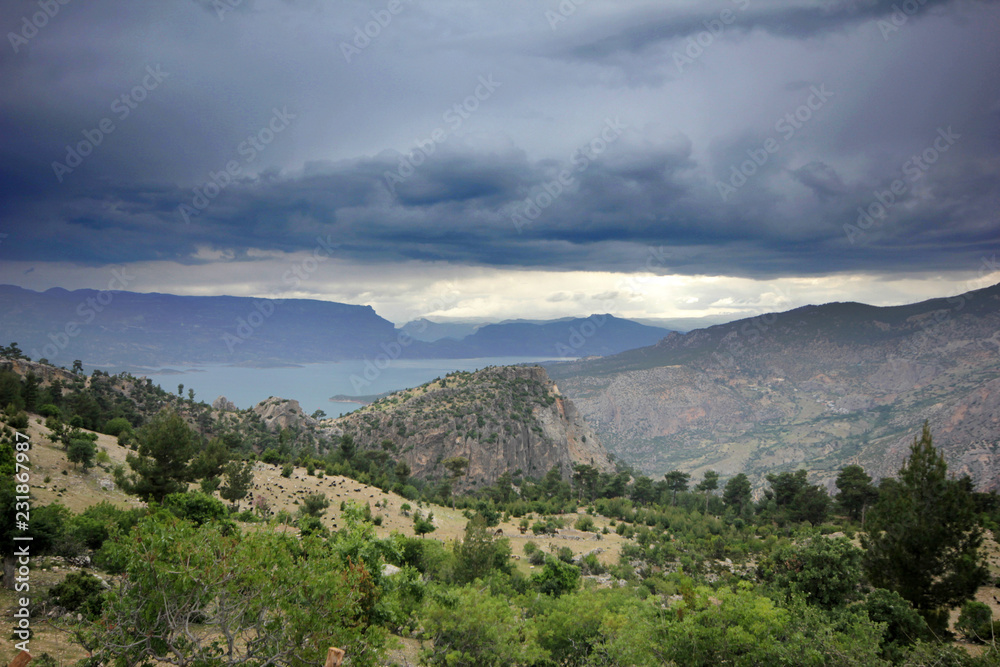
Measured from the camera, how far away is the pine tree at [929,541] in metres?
19.6

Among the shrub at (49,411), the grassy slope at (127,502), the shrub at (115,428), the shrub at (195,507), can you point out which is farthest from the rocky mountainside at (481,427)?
the shrub at (195,507)

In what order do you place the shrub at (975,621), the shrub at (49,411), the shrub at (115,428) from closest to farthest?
the shrub at (975,621) < the shrub at (49,411) < the shrub at (115,428)

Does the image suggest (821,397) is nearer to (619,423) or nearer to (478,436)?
(619,423)

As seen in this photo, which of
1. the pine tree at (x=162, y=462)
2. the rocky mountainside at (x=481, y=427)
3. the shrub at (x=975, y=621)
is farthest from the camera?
the rocky mountainside at (x=481, y=427)

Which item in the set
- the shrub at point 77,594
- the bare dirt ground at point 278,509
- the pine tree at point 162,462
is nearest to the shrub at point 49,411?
the bare dirt ground at point 278,509

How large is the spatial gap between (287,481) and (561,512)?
27.4 m

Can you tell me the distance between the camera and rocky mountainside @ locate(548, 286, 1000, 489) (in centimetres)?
10594

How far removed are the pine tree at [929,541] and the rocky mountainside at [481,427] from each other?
59.6 meters

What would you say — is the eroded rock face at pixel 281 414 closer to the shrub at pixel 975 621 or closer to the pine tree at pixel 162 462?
the pine tree at pixel 162 462

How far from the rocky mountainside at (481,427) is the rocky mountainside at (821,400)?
49.6 m

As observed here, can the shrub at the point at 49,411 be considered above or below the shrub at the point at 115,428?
above

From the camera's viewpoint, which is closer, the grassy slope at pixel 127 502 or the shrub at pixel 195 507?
the grassy slope at pixel 127 502

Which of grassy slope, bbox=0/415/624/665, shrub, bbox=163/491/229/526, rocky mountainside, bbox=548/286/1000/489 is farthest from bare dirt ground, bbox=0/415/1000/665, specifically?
rocky mountainside, bbox=548/286/1000/489

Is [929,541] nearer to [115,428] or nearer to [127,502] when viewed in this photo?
[127,502]
